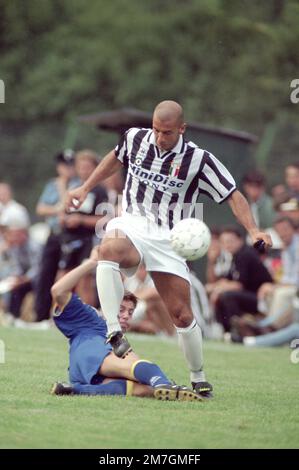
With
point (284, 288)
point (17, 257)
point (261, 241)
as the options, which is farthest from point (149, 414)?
point (17, 257)

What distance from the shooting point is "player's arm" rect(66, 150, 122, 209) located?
924 centimetres

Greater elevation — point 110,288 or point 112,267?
point 112,267

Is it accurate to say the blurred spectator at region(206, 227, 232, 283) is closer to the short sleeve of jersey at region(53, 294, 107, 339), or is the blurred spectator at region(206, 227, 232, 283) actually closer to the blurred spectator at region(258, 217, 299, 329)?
the blurred spectator at region(258, 217, 299, 329)

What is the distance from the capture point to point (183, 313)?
874 cm

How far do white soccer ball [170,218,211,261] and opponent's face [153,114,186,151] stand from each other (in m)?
0.62

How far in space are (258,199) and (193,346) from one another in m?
8.03

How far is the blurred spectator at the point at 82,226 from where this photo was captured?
15.9 m

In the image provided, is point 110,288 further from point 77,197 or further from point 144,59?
point 144,59

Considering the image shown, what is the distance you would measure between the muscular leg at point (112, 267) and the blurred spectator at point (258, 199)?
7.70 m

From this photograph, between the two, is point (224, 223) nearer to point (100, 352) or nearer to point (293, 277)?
point (293, 277)

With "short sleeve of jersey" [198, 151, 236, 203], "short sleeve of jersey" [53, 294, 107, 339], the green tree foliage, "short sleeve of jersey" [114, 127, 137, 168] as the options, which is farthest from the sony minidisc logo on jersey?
the green tree foliage

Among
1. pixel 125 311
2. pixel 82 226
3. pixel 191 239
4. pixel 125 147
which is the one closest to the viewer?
pixel 191 239

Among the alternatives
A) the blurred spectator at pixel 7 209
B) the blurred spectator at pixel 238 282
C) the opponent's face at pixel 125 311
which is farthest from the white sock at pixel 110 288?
the blurred spectator at pixel 7 209

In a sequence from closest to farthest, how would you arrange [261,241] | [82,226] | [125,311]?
1. [261,241]
2. [125,311]
3. [82,226]
